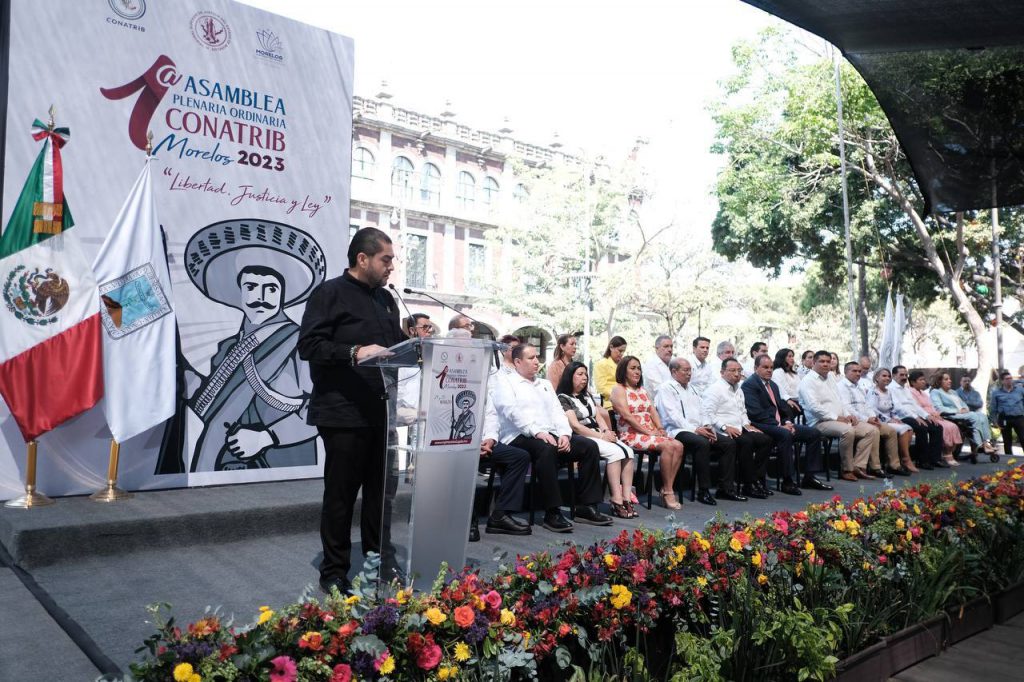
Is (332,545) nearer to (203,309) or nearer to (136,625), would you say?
(136,625)

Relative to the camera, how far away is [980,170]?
3.60 m

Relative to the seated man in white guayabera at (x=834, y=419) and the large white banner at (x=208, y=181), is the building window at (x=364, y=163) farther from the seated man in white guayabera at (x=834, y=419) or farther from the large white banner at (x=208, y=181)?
the large white banner at (x=208, y=181)

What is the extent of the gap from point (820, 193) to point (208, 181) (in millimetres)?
16853

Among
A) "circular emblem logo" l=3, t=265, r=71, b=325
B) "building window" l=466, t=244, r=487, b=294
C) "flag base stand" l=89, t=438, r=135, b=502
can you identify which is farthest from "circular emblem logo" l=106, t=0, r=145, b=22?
"building window" l=466, t=244, r=487, b=294

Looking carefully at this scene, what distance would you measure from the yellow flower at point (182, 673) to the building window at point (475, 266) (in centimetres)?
3292

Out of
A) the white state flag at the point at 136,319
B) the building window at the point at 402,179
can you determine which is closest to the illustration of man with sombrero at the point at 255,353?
the white state flag at the point at 136,319

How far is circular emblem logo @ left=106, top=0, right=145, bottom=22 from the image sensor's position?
5772 millimetres

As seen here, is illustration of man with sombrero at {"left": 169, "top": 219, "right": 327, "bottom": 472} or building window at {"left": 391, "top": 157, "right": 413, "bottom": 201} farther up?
building window at {"left": 391, "top": 157, "right": 413, "bottom": 201}

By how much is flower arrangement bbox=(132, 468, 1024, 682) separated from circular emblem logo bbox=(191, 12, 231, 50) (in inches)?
184

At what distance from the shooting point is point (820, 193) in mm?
19969

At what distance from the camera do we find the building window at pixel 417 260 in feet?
110

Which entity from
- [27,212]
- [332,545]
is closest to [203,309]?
[27,212]

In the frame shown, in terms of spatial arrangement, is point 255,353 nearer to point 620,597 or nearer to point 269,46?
point 269,46

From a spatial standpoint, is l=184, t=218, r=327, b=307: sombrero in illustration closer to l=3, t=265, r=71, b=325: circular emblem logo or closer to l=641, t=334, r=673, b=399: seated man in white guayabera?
l=3, t=265, r=71, b=325: circular emblem logo
